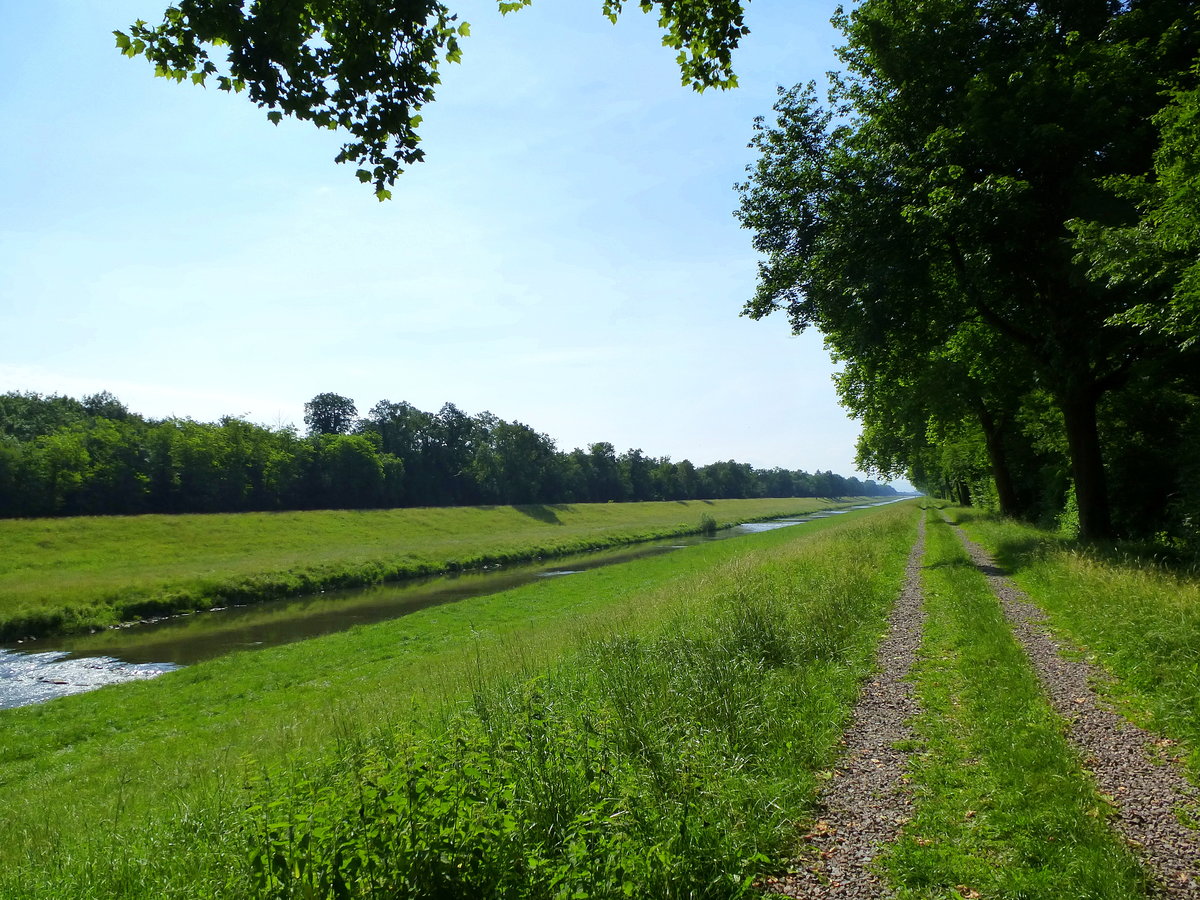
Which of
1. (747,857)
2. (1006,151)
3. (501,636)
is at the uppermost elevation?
(1006,151)

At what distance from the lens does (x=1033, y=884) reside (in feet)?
12.7

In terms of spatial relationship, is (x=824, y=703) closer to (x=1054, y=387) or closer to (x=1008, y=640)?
(x=1008, y=640)

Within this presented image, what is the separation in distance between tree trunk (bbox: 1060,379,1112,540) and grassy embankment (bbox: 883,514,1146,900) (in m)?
10.7

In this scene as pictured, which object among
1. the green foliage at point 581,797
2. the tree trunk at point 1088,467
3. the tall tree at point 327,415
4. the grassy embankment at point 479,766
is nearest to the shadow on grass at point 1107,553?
the tree trunk at point 1088,467

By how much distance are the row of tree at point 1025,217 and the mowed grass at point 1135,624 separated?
4260mm

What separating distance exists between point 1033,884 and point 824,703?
3326mm

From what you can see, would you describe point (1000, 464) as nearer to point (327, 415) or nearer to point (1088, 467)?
point (1088, 467)

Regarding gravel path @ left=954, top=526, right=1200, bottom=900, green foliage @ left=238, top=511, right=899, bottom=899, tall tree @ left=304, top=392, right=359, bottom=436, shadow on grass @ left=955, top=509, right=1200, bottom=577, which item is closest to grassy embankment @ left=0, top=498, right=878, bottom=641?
green foliage @ left=238, top=511, right=899, bottom=899

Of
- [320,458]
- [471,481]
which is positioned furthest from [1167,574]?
[471,481]

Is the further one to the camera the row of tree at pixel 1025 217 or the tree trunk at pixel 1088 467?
the tree trunk at pixel 1088 467

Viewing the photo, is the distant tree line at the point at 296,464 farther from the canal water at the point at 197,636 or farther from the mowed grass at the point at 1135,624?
the mowed grass at the point at 1135,624

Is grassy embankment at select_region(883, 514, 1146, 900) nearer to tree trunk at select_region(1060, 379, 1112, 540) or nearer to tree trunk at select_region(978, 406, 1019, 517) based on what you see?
tree trunk at select_region(1060, 379, 1112, 540)

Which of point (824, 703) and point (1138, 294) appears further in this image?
point (1138, 294)

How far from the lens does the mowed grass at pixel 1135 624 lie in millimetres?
6039
